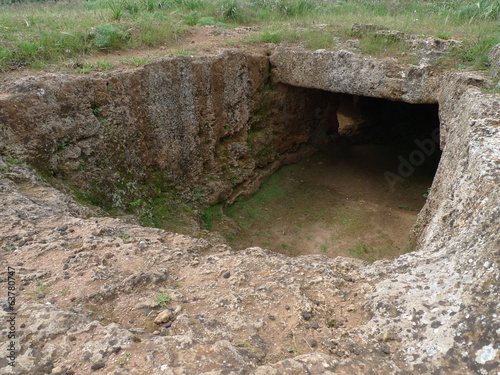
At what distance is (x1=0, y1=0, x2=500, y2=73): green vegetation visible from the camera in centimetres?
771

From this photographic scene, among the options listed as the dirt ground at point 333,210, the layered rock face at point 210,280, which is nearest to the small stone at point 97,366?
the layered rock face at point 210,280

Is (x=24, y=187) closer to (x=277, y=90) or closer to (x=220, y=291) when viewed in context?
(x=220, y=291)

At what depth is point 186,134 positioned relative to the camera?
8.34 m

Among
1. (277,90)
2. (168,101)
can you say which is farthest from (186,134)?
(277,90)

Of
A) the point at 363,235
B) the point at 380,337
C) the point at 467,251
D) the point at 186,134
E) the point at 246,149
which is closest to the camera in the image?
the point at 380,337

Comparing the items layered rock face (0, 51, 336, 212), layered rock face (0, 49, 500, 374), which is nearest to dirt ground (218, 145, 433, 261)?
layered rock face (0, 51, 336, 212)

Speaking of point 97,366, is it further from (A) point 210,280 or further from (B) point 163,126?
(B) point 163,126

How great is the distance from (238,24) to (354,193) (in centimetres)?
599

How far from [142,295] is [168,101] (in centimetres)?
518

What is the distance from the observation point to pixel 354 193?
34.3 ft

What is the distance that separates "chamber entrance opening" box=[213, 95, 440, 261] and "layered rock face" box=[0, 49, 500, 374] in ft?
7.74

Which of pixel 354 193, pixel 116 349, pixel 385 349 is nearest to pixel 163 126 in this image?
pixel 354 193

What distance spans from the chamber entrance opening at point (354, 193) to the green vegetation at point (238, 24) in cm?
350

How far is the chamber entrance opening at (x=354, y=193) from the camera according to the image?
28.5 ft
